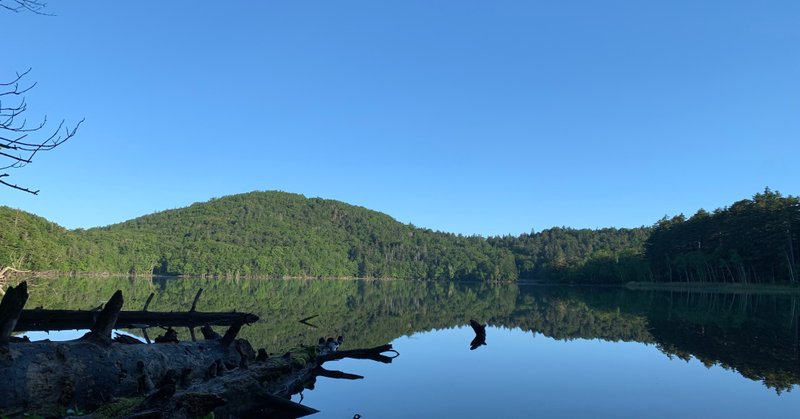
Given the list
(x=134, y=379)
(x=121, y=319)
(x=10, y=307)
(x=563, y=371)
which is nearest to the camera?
(x=10, y=307)

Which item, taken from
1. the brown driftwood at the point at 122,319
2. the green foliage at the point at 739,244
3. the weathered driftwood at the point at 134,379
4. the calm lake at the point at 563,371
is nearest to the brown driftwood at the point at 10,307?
the weathered driftwood at the point at 134,379

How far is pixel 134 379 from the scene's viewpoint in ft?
35.9

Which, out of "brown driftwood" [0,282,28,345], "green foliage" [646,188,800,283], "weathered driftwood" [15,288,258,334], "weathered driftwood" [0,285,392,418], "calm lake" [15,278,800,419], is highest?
"green foliage" [646,188,800,283]

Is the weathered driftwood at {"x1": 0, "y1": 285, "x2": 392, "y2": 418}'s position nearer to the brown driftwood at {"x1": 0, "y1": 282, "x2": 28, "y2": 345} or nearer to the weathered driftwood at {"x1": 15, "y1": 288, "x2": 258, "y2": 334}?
the brown driftwood at {"x1": 0, "y1": 282, "x2": 28, "y2": 345}

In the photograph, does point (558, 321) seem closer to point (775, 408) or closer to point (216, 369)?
point (775, 408)

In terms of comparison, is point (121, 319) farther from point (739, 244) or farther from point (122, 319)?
point (739, 244)

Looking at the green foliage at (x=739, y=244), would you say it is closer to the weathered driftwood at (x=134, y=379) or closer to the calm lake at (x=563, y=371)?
the calm lake at (x=563, y=371)

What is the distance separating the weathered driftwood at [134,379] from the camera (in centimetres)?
834

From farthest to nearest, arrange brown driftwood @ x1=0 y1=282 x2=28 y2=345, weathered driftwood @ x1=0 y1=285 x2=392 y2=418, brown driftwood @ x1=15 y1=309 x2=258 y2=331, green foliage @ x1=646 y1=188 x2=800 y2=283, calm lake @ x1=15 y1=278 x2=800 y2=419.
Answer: green foliage @ x1=646 y1=188 x2=800 y2=283
calm lake @ x1=15 y1=278 x2=800 y2=419
brown driftwood @ x1=15 y1=309 x2=258 y2=331
weathered driftwood @ x1=0 y1=285 x2=392 y2=418
brown driftwood @ x1=0 y1=282 x2=28 y2=345

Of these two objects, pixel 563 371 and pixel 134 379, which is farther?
pixel 563 371

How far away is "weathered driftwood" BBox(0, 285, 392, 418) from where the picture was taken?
8.34 metres

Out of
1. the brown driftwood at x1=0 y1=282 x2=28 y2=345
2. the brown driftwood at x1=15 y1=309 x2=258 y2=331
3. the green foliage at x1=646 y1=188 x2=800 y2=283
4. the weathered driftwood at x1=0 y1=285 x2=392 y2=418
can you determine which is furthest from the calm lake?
the green foliage at x1=646 y1=188 x2=800 y2=283

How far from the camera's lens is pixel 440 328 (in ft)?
114

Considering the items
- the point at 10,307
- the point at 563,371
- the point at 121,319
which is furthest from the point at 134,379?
the point at 563,371
